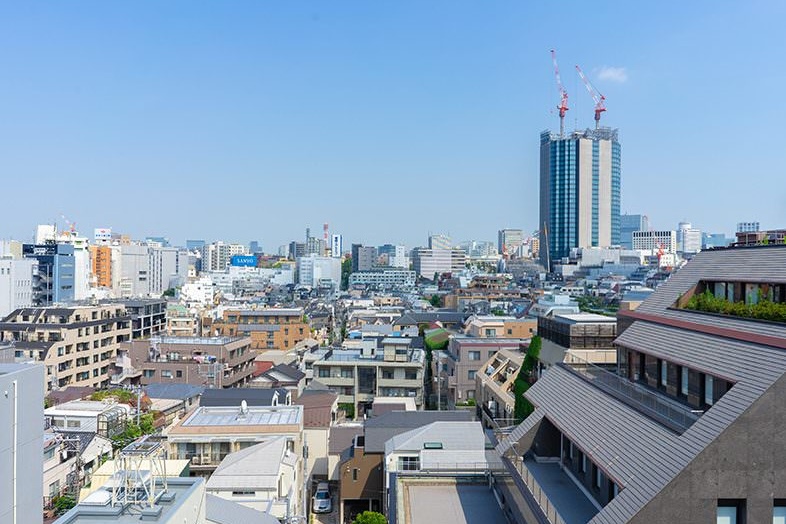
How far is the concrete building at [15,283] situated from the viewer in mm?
66125

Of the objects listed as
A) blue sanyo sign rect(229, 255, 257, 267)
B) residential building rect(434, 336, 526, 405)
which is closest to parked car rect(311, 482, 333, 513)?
residential building rect(434, 336, 526, 405)

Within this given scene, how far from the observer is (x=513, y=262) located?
16138 centimetres

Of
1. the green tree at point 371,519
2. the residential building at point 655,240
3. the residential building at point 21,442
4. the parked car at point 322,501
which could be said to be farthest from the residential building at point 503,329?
the residential building at point 655,240

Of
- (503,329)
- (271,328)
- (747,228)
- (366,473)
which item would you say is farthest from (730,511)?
(747,228)

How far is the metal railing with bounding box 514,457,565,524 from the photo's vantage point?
31.3 feet

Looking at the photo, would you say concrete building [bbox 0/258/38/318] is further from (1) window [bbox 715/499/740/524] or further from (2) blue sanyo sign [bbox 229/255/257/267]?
(2) blue sanyo sign [bbox 229/255/257/267]

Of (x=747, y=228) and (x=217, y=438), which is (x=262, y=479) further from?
(x=747, y=228)

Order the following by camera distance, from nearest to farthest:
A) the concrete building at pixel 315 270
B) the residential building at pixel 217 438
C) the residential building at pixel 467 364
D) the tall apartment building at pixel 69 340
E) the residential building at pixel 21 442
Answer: the residential building at pixel 21 442 < the residential building at pixel 217 438 < the residential building at pixel 467 364 < the tall apartment building at pixel 69 340 < the concrete building at pixel 315 270

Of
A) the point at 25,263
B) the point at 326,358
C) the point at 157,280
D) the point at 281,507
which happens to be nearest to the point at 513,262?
the point at 157,280

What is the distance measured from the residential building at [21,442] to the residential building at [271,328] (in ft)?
146

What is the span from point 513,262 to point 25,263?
11577 cm

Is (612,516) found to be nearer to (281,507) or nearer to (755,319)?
(755,319)

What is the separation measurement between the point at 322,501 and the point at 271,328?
100 ft

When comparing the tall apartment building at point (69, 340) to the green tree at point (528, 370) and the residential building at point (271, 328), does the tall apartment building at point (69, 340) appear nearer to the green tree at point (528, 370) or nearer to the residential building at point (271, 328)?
the residential building at point (271, 328)
